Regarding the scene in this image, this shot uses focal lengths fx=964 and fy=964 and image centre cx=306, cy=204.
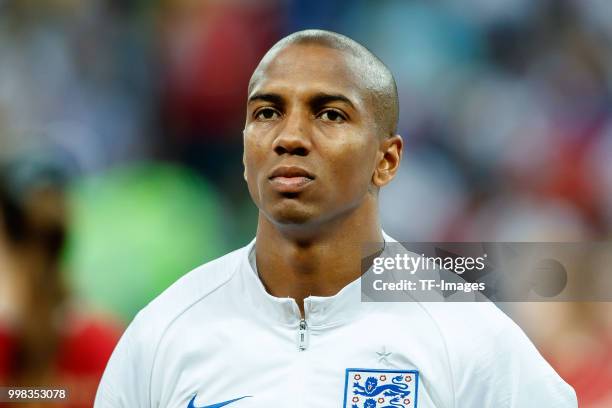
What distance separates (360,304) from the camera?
2496 mm

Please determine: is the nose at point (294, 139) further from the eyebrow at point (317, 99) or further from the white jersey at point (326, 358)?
the white jersey at point (326, 358)

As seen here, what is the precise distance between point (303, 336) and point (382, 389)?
240 millimetres

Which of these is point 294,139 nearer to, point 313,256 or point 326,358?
point 313,256

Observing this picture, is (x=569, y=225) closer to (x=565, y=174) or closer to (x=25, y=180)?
(x=565, y=174)

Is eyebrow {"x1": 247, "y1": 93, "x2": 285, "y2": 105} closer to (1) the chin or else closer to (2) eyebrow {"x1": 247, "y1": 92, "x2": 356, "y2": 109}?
(2) eyebrow {"x1": 247, "y1": 92, "x2": 356, "y2": 109}

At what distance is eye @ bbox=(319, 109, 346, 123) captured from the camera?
7.95 ft

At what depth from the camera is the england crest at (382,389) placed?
2.35 metres

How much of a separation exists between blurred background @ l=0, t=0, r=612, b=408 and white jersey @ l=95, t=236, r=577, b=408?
1.19 m

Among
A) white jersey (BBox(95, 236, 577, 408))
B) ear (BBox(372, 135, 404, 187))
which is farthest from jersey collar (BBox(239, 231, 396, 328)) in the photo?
ear (BBox(372, 135, 404, 187))

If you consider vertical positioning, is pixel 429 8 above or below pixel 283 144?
above

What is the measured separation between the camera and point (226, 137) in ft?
13.6

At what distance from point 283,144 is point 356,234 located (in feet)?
1.13

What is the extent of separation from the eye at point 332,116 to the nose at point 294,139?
0.20 feet

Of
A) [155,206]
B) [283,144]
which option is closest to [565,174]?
[155,206]
